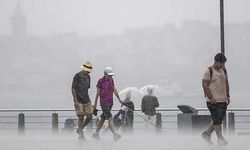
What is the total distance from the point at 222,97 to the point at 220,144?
935mm

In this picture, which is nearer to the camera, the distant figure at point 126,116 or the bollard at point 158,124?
the distant figure at point 126,116

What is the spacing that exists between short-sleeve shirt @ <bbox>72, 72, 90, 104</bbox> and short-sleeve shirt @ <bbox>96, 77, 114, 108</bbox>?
319 millimetres

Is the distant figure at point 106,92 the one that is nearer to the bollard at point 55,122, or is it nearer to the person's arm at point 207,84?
the person's arm at point 207,84

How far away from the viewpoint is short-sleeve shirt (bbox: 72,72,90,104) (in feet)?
52.6

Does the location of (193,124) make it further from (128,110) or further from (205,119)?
(128,110)

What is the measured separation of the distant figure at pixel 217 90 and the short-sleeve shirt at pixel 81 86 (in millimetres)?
3310

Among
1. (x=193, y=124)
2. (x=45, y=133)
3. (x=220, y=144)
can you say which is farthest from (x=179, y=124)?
(x=220, y=144)

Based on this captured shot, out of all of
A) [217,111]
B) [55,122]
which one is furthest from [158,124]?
[217,111]

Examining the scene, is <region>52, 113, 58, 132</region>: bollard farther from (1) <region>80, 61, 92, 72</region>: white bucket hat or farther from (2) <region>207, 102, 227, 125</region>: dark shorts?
(2) <region>207, 102, 227, 125</region>: dark shorts

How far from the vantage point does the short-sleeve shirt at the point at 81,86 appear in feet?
52.6

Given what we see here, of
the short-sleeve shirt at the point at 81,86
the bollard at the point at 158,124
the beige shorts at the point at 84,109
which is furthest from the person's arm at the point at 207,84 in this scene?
the bollard at the point at 158,124

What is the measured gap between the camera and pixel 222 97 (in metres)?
13.9

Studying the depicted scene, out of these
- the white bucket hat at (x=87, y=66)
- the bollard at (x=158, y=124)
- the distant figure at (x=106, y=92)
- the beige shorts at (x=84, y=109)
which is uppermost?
the white bucket hat at (x=87, y=66)

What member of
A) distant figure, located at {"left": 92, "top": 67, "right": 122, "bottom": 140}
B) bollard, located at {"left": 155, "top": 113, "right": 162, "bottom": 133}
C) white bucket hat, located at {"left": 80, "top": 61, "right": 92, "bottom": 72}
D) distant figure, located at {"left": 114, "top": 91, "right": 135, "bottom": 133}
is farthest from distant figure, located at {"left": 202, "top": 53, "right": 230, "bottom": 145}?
bollard, located at {"left": 155, "top": 113, "right": 162, "bottom": 133}
